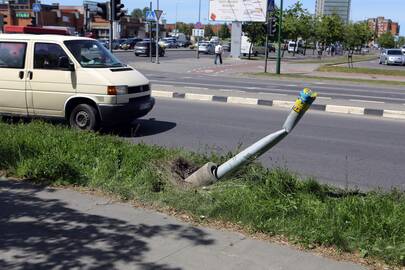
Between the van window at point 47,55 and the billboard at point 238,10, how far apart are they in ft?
142

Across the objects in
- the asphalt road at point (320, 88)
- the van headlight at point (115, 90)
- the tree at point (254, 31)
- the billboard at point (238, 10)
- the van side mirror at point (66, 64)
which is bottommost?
the asphalt road at point (320, 88)

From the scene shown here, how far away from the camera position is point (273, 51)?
84000 millimetres

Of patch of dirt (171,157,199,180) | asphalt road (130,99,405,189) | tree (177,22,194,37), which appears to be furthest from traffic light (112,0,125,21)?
tree (177,22,194,37)

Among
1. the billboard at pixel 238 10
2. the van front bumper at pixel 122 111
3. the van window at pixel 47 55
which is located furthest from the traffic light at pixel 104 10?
the billboard at pixel 238 10

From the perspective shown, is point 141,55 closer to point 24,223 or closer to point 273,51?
point 273,51

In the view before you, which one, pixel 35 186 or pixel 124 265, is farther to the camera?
pixel 35 186

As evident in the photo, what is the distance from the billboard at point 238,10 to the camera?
167ft

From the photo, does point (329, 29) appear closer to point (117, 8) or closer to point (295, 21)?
point (295, 21)

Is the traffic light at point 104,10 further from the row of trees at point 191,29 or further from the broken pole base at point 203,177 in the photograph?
the row of trees at point 191,29

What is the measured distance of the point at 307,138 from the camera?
9.91 meters

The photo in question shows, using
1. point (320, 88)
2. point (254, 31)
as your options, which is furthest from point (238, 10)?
point (320, 88)

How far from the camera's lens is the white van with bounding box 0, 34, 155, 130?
30.5 feet

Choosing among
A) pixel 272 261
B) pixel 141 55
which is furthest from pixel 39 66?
pixel 141 55

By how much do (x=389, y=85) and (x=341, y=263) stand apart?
76.6 feet
